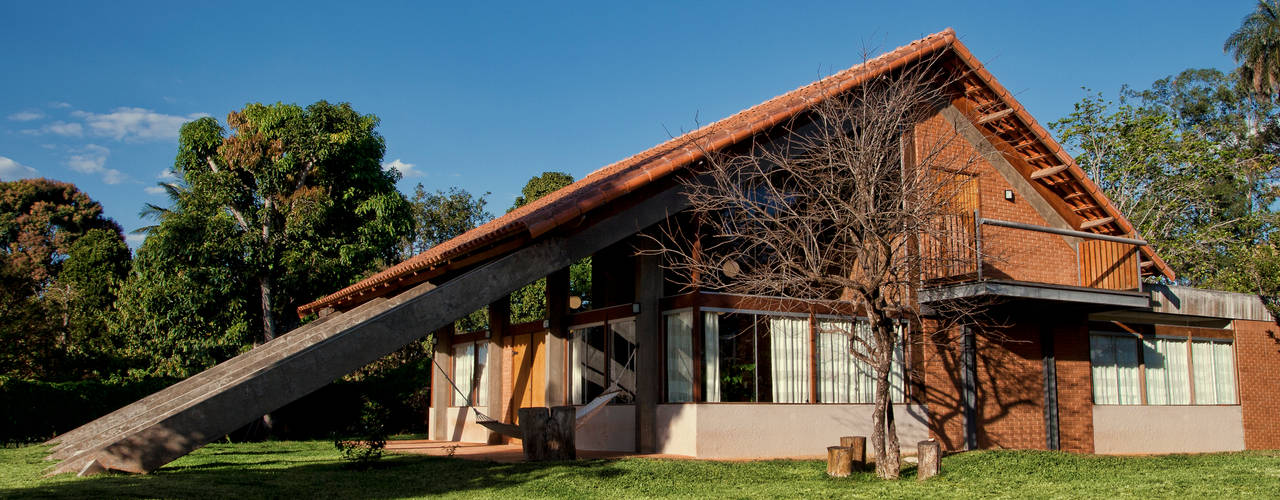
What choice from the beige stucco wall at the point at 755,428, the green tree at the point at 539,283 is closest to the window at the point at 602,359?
the beige stucco wall at the point at 755,428

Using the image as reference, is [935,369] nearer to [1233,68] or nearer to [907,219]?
[907,219]

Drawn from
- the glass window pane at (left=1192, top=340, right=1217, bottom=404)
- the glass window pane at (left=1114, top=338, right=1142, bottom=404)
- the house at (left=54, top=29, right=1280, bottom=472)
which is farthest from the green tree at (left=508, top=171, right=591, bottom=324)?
the glass window pane at (left=1192, top=340, right=1217, bottom=404)

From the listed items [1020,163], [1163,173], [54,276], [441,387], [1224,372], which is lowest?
[441,387]

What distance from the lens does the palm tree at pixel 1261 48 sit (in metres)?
32.7

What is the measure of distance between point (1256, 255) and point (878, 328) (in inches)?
566

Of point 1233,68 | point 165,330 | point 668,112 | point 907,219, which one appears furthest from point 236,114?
point 1233,68

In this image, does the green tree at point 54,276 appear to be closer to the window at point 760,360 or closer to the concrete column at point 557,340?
the concrete column at point 557,340

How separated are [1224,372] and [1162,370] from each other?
5.46ft

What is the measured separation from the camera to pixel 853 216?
10.1 meters

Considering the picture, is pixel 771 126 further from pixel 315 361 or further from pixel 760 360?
pixel 315 361

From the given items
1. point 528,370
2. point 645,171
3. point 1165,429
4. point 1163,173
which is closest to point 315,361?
point 645,171

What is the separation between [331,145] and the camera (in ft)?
77.5

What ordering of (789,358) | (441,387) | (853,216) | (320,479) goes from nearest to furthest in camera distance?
(320,479) < (853,216) < (789,358) < (441,387)

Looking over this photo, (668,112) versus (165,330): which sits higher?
(668,112)
